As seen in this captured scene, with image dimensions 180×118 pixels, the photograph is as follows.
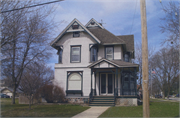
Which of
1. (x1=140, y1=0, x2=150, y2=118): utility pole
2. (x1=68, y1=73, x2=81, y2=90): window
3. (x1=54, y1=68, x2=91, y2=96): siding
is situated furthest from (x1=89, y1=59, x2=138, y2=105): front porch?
(x1=140, y1=0, x2=150, y2=118): utility pole

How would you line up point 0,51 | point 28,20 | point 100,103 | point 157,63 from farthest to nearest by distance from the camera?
point 157,63 → point 100,103 → point 28,20 → point 0,51

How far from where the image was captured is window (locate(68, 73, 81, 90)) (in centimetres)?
2053

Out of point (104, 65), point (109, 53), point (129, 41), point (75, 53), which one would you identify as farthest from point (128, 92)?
point (129, 41)

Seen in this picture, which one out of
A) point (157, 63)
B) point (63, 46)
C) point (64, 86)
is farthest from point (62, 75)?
point (157, 63)

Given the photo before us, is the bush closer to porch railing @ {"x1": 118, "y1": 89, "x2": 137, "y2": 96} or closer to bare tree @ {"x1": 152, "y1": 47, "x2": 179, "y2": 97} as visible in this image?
porch railing @ {"x1": 118, "y1": 89, "x2": 137, "y2": 96}

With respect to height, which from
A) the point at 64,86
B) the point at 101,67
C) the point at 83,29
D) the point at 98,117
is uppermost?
the point at 83,29

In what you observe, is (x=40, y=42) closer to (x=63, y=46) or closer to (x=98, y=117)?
(x=98, y=117)

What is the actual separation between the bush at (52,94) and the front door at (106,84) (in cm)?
444

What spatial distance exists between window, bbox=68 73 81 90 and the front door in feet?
8.59

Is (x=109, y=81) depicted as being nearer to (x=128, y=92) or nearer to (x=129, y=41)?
(x=128, y=92)

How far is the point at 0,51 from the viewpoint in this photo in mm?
9695

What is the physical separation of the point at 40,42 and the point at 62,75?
10.4m

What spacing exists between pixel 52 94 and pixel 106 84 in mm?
5943

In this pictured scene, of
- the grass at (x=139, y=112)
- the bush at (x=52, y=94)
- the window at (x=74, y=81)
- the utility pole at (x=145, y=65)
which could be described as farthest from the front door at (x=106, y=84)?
the utility pole at (x=145, y=65)
